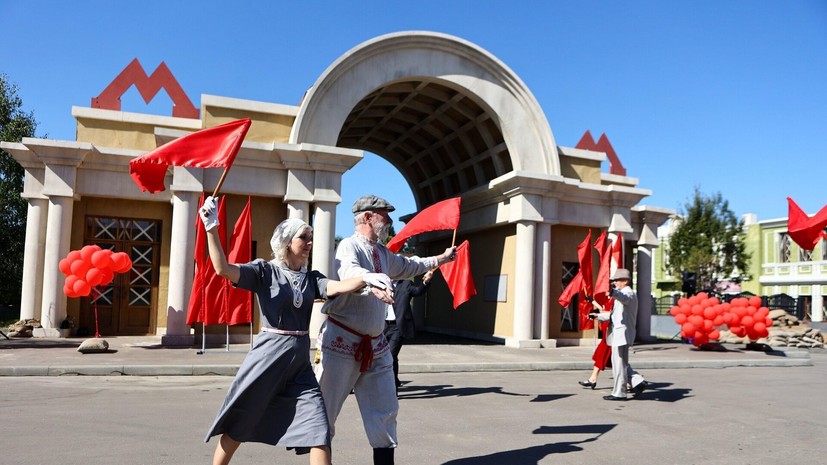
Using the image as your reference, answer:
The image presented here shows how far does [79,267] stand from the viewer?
1376 centimetres

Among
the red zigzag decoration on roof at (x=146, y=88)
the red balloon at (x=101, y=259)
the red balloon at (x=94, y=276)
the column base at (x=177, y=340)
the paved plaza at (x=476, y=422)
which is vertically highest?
the red zigzag decoration on roof at (x=146, y=88)

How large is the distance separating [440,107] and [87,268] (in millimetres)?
10301

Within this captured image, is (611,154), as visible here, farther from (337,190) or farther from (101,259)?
(101,259)

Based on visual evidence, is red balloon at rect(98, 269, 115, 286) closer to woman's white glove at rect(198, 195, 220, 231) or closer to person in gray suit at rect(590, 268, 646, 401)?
person in gray suit at rect(590, 268, 646, 401)

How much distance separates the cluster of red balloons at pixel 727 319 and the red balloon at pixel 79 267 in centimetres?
1501

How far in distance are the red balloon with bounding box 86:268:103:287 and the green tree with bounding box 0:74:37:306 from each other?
1998 cm

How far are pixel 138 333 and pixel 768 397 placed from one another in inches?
538

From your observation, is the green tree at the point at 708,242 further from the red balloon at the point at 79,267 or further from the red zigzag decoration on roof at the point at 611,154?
the red balloon at the point at 79,267

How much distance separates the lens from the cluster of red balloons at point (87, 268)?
44.9ft

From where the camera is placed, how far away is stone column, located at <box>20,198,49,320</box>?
15.3 m

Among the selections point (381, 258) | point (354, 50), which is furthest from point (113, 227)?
point (381, 258)

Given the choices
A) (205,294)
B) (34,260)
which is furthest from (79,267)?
(205,294)

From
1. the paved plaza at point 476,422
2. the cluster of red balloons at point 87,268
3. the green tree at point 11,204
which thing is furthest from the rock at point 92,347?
the green tree at point 11,204

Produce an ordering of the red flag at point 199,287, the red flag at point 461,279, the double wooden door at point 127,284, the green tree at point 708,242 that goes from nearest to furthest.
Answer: the red flag at point 461,279 < the red flag at point 199,287 < the double wooden door at point 127,284 < the green tree at point 708,242
